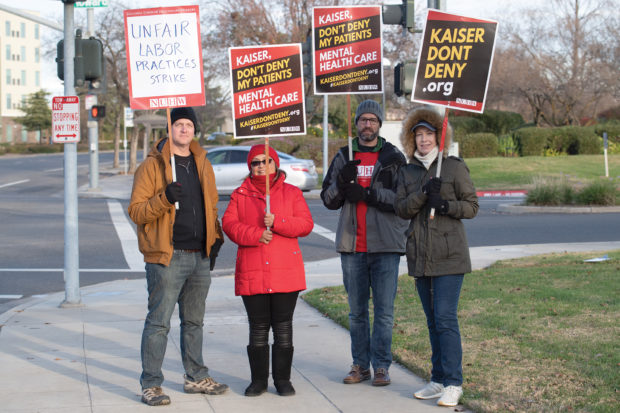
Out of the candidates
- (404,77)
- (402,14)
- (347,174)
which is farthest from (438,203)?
(402,14)

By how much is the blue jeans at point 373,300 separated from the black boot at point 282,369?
0.62m

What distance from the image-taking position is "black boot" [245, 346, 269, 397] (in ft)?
19.4

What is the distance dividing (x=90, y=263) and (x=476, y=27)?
9283mm

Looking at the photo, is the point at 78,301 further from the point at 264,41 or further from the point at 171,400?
the point at 264,41

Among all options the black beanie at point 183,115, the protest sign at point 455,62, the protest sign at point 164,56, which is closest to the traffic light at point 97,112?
the protest sign at point 164,56

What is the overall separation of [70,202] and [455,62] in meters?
5.48

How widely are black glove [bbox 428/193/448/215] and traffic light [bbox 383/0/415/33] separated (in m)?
7.56

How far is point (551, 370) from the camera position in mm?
6242

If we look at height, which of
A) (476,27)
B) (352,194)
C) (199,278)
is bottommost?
(199,278)

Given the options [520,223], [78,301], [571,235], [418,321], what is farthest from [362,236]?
[520,223]

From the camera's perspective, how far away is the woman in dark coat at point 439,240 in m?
5.60

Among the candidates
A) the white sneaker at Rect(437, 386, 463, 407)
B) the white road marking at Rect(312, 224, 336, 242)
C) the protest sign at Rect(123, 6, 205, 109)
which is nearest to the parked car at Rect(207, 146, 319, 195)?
the white road marking at Rect(312, 224, 336, 242)

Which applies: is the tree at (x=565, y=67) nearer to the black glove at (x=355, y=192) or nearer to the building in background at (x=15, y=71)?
the black glove at (x=355, y=192)

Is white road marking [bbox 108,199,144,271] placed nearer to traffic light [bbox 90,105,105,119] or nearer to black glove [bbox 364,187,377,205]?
traffic light [bbox 90,105,105,119]
